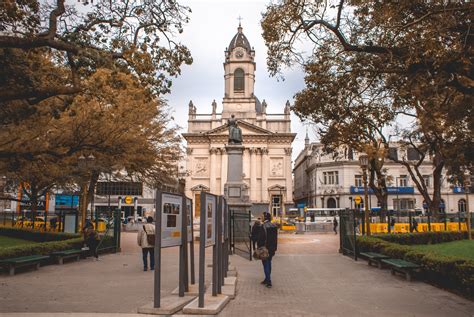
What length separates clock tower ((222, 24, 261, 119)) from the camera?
66.6 metres

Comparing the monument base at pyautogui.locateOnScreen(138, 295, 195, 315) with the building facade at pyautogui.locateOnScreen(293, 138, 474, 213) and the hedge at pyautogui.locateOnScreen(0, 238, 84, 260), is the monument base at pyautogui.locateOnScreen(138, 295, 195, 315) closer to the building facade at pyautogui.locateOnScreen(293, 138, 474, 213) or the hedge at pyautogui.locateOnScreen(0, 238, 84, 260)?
the hedge at pyautogui.locateOnScreen(0, 238, 84, 260)

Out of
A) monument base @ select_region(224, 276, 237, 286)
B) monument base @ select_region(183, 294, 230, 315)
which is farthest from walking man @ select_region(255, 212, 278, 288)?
monument base @ select_region(183, 294, 230, 315)

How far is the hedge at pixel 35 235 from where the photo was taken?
1933 cm

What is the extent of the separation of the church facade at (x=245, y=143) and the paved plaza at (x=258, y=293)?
167 ft

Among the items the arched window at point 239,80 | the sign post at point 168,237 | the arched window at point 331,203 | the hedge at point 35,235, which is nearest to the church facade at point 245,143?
the arched window at point 239,80

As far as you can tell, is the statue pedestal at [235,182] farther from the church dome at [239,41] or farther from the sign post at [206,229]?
the church dome at [239,41]

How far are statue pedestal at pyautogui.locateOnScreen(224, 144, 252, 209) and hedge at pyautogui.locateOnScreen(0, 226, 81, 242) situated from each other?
26.3 ft

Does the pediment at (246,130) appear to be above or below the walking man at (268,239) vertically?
above

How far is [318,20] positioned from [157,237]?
646cm

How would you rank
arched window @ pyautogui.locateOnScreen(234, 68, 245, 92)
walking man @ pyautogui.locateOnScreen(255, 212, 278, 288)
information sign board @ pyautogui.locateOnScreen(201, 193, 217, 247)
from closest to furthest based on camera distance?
information sign board @ pyautogui.locateOnScreen(201, 193, 217, 247), walking man @ pyautogui.locateOnScreen(255, 212, 278, 288), arched window @ pyautogui.locateOnScreen(234, 68, 245, 92)

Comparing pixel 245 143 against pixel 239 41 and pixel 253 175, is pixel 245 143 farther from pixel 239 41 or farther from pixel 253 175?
pixel 239 41

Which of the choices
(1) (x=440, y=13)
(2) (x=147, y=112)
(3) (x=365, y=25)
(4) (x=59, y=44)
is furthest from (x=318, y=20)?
(2) (x=147, y=112)

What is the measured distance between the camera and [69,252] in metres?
15.0

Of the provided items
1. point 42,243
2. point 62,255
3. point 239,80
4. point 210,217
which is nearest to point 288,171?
point 239,80
